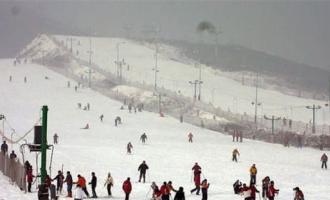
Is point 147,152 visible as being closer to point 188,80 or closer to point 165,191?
point 165,191

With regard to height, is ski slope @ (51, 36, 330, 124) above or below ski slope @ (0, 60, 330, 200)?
above

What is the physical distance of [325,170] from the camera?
38.1 m

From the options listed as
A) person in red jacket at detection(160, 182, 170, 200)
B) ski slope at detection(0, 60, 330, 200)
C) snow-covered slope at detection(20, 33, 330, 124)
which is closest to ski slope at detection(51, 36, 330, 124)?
snow-covered slope at detection(20, 33, 330, 124)

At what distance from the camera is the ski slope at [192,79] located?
92000 mm

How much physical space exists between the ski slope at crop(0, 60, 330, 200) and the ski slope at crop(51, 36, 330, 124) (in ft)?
79.9

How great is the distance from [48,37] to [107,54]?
2886 cm

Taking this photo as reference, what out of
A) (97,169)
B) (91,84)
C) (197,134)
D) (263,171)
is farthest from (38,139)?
(91,84)

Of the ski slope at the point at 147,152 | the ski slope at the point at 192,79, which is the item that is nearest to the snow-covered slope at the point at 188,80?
the ski slope at the point at 192,79

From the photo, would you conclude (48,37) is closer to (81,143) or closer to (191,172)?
(81,143)

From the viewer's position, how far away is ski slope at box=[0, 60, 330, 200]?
3055 cm

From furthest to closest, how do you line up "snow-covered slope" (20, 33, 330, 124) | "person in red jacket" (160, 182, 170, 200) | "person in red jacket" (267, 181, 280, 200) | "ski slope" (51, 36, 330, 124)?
1. "snow-covered slope" (20, 33, 330, 124)
2. "ski slope" (51, 36, 330, 124)
3. "person in red jacket" (267, 181, 280, 200)
4. "person in red jacket" (160, 182, 170, 200)

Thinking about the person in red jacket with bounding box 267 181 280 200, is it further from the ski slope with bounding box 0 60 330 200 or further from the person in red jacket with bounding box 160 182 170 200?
the person in red jacket with bounding box 160 182 170 200

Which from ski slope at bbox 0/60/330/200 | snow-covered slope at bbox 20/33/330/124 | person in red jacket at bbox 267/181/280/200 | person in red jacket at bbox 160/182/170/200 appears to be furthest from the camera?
snow-covered slope at bbox 20/33/330/124

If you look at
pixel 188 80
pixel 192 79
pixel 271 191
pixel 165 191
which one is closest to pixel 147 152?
pixel 271 191
